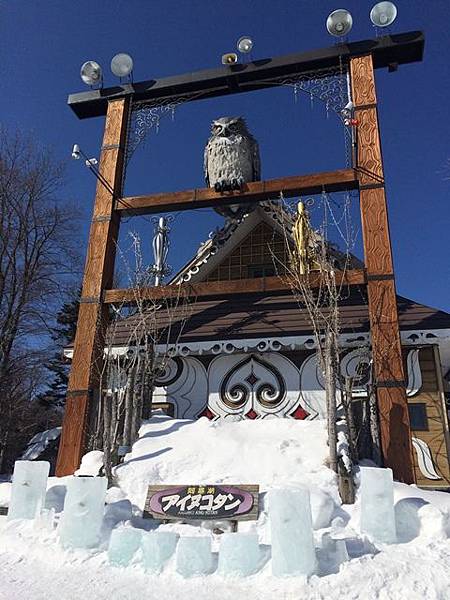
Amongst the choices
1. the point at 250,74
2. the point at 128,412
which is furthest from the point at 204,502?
the point at 250,74

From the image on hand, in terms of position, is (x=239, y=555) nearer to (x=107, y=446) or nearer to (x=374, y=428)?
(x=107, y=446)

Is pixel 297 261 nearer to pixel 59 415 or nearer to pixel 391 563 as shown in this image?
pixel 391 563

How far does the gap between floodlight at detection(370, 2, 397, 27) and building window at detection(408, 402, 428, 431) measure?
25.1 ft

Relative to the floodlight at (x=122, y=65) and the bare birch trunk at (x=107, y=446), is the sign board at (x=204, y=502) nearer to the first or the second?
the bare birch trunk at (x=107, y=446)

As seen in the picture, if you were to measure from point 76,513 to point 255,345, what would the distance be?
504cm

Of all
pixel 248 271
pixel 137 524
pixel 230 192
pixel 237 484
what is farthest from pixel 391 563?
pixel 248 271

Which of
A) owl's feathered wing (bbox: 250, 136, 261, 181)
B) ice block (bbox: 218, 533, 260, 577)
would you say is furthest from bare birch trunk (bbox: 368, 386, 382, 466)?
owl's feathered wing (bbox: 250, 136, 261, 181)

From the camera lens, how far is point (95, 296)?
9.09m

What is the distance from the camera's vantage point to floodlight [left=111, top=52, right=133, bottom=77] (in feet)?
35.5

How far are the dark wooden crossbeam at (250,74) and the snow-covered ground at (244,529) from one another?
7579mm

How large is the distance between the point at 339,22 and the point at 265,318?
6.35m

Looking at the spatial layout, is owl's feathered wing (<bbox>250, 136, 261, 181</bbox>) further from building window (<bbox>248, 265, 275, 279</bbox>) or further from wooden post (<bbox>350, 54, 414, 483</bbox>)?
wooden post (<bbox>350, 54, 414, 483</bbox>)

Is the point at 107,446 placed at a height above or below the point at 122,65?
below

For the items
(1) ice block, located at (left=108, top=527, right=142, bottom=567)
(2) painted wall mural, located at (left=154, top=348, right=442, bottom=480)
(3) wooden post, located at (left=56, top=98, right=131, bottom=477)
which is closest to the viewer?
(1) ice block, located at (left=108, top=527, right=142, bottom=567)
